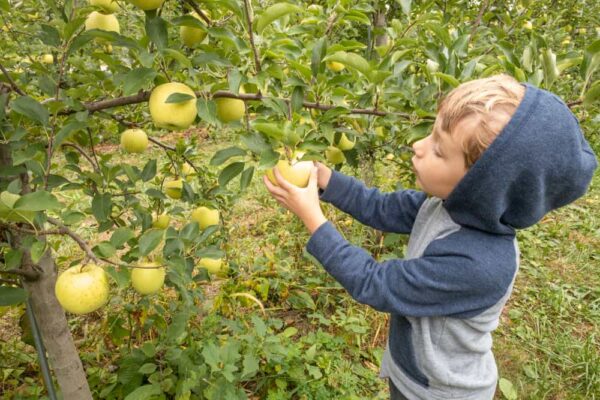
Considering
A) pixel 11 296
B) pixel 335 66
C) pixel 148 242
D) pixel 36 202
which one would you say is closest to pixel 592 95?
pixel 335 66

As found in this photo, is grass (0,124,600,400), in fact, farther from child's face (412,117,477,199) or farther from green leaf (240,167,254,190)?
child's face (412,117,477,199)

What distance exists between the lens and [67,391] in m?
1.33

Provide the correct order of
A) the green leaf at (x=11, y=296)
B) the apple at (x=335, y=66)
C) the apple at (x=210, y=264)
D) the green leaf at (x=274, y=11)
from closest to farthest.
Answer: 1. the green leaf at (x=274, y=11)
2. the green leaf at (x=11, y=296)
3. the apple at (x=335, y=66)
4. the apple at (x=210, y=264)

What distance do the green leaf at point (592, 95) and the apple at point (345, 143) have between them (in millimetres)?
597

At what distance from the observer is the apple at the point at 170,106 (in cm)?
92

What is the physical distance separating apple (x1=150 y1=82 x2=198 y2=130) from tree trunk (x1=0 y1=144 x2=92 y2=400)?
1.55ft

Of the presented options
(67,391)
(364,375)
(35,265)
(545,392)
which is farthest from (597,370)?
(35,265)

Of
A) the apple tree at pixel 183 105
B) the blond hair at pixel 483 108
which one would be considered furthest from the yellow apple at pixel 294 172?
the blond hair at pixel 483 108

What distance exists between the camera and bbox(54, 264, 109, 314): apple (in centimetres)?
94

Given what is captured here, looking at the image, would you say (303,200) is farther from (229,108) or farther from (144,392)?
(144,392)

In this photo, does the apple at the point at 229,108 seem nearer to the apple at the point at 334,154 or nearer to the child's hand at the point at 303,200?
the child's hand at the point at 303,200

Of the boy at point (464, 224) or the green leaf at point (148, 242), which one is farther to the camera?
the green leaf at point (148, 242)

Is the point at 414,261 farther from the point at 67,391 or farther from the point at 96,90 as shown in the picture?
the point at 67,391

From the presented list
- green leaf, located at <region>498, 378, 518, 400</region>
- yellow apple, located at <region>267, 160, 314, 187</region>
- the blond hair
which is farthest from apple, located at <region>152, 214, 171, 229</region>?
green leaf, located at <region>498, 378, 518, 400</region>
